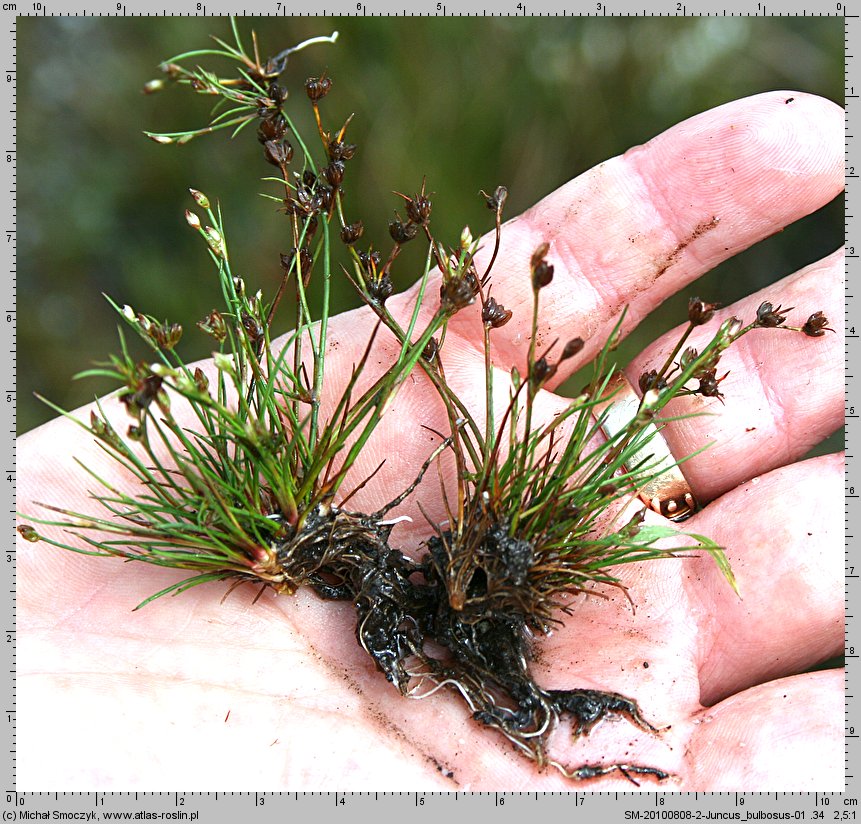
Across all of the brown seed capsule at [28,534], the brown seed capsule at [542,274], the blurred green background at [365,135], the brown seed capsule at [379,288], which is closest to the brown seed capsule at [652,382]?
the brown seed capsule at [542,274]

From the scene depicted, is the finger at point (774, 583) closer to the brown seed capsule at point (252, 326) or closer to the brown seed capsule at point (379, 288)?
the brown seed capsule at point (379, 288)

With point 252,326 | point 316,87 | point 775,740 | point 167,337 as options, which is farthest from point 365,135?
point 775,740

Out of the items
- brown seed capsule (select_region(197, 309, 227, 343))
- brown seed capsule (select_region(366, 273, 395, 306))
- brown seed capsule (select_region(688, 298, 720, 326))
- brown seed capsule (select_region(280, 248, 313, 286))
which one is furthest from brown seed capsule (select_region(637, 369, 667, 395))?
brown seed capsule (select_region(197, 309, 227, 343))

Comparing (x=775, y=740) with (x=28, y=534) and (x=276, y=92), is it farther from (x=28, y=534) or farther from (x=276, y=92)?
(x=276, y=92)

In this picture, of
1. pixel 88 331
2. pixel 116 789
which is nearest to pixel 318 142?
pixel 88 331

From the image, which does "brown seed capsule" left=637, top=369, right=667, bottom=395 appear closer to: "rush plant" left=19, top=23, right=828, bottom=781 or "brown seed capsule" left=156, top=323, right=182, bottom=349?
"rush plant" left=19, top=23, right=828, bottom=781

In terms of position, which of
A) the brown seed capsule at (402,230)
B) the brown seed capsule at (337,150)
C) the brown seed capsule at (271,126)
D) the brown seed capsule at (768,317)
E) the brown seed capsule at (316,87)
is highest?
the brown seed capsule at (316,87)
